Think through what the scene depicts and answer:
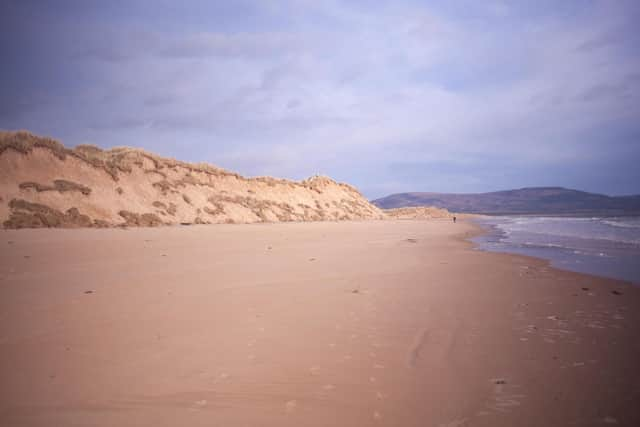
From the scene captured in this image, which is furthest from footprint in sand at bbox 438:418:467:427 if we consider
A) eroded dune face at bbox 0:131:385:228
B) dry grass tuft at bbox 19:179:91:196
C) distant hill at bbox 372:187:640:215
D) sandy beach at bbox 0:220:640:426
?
distant hill at bbox 372:187:640:215

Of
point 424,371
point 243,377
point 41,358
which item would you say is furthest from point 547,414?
point 41,358

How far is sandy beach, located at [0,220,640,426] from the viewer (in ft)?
5.90

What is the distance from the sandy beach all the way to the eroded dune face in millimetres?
7482

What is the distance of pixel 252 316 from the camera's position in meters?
3.28

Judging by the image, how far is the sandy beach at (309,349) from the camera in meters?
1.80

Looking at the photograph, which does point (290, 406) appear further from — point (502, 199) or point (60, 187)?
point (502, 199)

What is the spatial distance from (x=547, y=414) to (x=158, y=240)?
345 inches

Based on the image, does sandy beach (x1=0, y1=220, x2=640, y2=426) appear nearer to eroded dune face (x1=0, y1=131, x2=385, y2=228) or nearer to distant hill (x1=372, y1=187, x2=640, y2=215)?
eroded dune face (x1=0, y1=131, x2=385, y2=228)

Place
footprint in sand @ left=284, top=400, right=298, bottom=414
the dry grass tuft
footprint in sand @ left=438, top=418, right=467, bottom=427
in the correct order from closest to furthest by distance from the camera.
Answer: footprint in sand @ left=438, top=418, right=467, bottom=427
footprint in sand @ left=284, top=400, right=298, bottom=414
the dry grass tuft

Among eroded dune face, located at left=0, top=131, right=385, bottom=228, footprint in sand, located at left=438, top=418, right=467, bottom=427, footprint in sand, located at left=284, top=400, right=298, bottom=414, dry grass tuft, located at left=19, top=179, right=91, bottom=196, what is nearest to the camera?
footprint in sand, located at left=438, top=418, right=467, bottom=427

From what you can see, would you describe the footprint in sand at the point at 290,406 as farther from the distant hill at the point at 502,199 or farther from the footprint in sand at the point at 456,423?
the distant hill at the point at 502,199

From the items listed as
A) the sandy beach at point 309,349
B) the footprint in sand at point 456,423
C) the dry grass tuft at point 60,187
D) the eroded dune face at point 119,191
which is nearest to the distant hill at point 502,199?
the eroded dune face at point 119,191

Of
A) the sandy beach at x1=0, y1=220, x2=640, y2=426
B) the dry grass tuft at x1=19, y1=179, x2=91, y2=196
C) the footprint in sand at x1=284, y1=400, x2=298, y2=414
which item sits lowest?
the footprint in sand at x1=284, y1=400, x2=298, y2=414

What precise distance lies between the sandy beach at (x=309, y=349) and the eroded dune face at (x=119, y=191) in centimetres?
748
